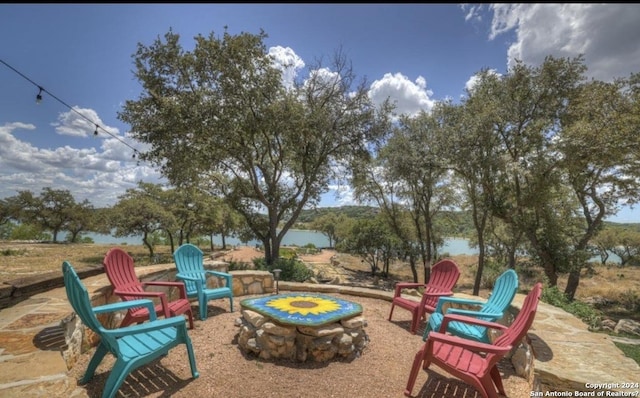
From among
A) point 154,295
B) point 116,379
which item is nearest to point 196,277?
point 154,295

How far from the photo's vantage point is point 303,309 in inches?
137

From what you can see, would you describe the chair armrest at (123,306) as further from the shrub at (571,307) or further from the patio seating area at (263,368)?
the shrub at (571,307)

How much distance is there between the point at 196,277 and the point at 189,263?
26cm

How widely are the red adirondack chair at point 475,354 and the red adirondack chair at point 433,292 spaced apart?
1.39 m

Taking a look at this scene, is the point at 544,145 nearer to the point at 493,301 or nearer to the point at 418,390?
the point at 493,301

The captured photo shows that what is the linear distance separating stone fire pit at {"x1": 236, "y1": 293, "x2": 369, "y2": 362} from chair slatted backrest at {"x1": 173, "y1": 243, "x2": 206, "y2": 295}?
1.52m

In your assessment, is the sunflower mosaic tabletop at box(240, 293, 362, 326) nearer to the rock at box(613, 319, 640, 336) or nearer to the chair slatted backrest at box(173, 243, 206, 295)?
the chair slatted backrest at box(173, 243, 206, 295)

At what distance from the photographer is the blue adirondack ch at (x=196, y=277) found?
4.21 meters

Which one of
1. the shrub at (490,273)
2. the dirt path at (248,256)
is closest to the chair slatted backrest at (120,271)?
the dirt path at (248,256)

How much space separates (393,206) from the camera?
566 inches

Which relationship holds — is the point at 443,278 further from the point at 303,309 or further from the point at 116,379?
the point at 116,379

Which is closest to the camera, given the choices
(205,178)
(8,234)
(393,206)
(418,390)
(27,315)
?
(418,390)

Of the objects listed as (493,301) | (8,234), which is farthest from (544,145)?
(8,234)

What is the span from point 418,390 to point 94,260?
1192 centimetres
